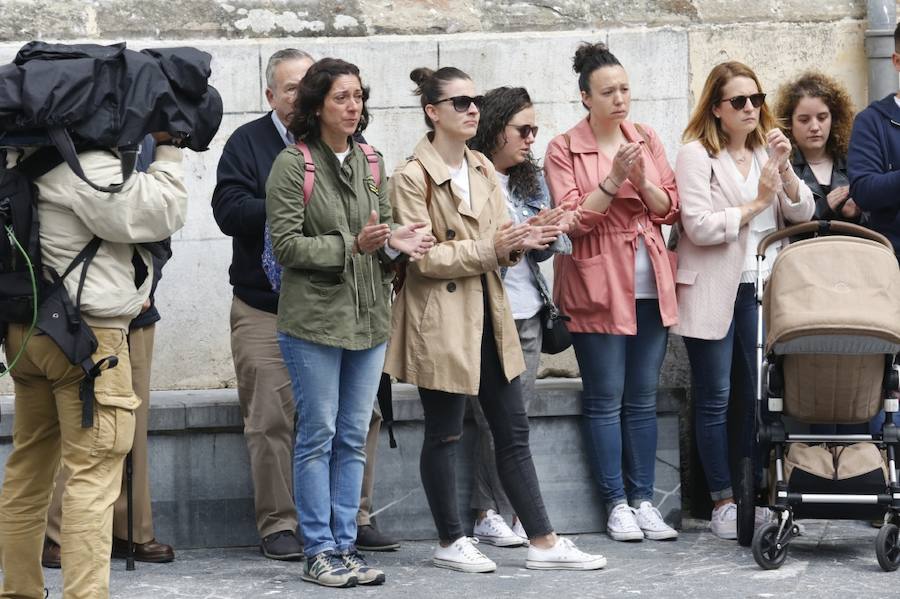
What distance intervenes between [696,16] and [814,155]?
1138 mm

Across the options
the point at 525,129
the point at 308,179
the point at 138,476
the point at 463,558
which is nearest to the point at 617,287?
the point at 525,129

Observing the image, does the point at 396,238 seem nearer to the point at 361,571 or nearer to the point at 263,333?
the point at 263,333

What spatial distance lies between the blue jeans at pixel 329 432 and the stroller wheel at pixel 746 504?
153cm

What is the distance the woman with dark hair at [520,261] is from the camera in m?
6.41

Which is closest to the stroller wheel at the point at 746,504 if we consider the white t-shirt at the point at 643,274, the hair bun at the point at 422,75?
the white t-shirt at the point at 643,274

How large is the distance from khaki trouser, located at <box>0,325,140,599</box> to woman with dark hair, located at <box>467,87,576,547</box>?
1.98m

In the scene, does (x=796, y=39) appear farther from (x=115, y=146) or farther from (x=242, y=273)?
(x=115, y=146)

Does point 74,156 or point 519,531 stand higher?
point 74,156

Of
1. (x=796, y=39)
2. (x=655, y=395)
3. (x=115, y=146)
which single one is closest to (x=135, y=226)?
(x=115, y=146)

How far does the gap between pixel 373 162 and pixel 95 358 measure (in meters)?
1.42

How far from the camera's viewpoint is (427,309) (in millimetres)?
5824

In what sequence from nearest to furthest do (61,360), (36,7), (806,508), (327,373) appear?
(61,360) → (327,373) → (806,508) → (36,7)

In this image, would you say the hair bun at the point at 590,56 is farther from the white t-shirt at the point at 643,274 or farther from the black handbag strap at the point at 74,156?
the black handbag strap at the point at 74,156

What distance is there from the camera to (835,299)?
582 centimetres
